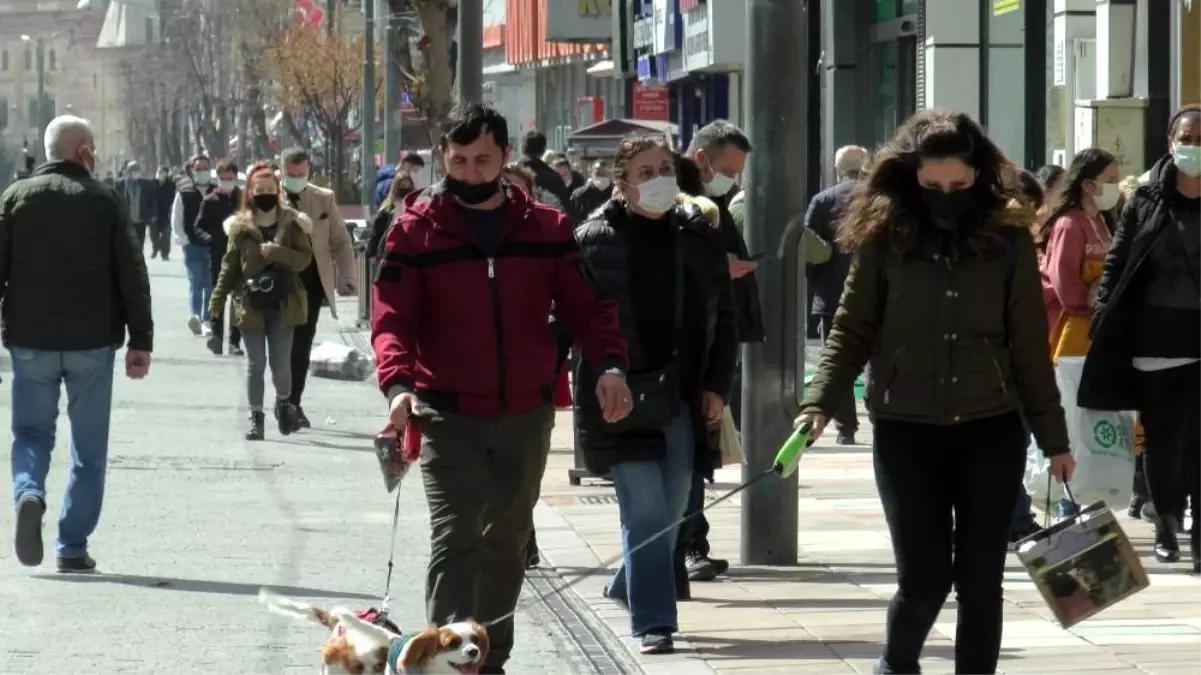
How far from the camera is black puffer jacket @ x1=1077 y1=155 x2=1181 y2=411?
34.6 feet

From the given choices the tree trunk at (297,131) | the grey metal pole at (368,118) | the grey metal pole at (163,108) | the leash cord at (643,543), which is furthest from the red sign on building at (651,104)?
the grey metal pole at (163,108)

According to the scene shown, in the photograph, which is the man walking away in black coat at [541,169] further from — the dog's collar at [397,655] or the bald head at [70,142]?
the dog's collar at [397,655]

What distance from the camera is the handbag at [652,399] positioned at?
28.9ft

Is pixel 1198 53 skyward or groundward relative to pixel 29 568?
skyward

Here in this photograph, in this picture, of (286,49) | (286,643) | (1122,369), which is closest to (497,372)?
(286,643)

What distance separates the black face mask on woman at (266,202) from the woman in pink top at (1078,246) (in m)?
6.46

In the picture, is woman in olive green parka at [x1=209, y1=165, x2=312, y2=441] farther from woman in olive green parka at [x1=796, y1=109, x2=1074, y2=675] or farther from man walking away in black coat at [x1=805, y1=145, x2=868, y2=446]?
woman in olive green parka at [x1=796, y1=109, x2=1074, y2=675]

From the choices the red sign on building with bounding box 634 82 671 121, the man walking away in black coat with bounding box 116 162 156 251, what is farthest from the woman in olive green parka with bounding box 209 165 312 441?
the man walking away in black coat with bounding box 116 162 156 251

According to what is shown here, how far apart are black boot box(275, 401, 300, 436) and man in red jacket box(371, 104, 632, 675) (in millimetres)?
9909

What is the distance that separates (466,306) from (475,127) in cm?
50

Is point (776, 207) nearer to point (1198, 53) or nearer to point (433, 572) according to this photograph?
point (433, 572)

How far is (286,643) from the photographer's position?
912cm

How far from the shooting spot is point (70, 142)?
36.6ft

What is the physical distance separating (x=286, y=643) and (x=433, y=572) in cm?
191
